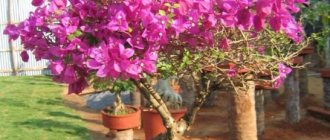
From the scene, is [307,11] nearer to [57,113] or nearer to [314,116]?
[314,116]

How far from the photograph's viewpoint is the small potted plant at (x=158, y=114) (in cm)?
628

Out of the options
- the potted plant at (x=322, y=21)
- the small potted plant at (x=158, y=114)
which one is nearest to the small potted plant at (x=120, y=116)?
the small potted plant at (x=158, y=114)

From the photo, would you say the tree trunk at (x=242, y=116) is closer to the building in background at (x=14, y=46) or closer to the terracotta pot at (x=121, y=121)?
the terracotta pot at (x=121, y=121)

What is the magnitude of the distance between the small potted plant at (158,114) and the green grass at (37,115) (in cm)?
129

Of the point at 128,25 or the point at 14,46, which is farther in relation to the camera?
the point at 14,46

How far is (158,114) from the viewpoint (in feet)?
20.3

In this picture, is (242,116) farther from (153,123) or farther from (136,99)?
(136,99)

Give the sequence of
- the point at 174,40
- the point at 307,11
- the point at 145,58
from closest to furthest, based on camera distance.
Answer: the point at 145,58
the point at 174,40
the point at 307,11

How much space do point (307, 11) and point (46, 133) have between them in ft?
13.6

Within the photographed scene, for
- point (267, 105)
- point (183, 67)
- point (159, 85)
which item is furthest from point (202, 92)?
point (267, 105)

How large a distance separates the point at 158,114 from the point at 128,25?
441 cm

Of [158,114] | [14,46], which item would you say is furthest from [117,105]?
[14,46]

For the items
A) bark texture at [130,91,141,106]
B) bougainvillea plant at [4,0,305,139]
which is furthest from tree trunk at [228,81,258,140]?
bark texture at [130,91,141,106]

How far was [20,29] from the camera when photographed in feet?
7.22
